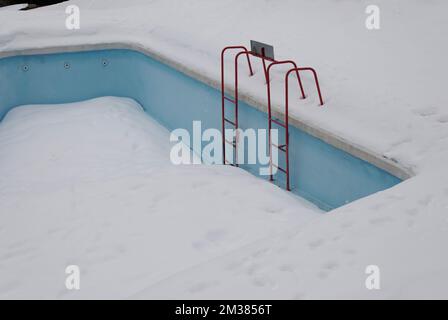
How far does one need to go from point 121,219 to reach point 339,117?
75.5 inches

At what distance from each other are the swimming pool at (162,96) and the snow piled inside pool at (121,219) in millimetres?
286

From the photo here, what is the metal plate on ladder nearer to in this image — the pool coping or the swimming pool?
the pool coping

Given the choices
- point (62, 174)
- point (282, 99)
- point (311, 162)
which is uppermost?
point (282, 99)

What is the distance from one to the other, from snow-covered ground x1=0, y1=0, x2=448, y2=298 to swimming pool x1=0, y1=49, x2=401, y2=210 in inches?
8.7

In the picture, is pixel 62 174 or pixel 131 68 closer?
pixel 62 174

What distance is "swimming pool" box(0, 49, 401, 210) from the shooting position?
5.34 metres

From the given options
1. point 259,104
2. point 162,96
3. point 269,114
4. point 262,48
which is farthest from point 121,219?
point 162,96

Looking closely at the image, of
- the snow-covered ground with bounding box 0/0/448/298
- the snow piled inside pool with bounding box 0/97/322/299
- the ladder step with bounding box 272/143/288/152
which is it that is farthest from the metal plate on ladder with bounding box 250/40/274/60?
the snow piled inside pool with bounding box 0/97/322/299

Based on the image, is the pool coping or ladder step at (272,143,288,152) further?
ladder step at (272,143,288,152)

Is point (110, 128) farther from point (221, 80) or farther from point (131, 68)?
point (221, 80)

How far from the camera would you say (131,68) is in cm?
974

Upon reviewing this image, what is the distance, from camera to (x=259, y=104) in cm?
623

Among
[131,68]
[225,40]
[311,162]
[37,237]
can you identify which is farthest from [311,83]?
[131,68]

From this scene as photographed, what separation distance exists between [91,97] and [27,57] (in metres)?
1.06
